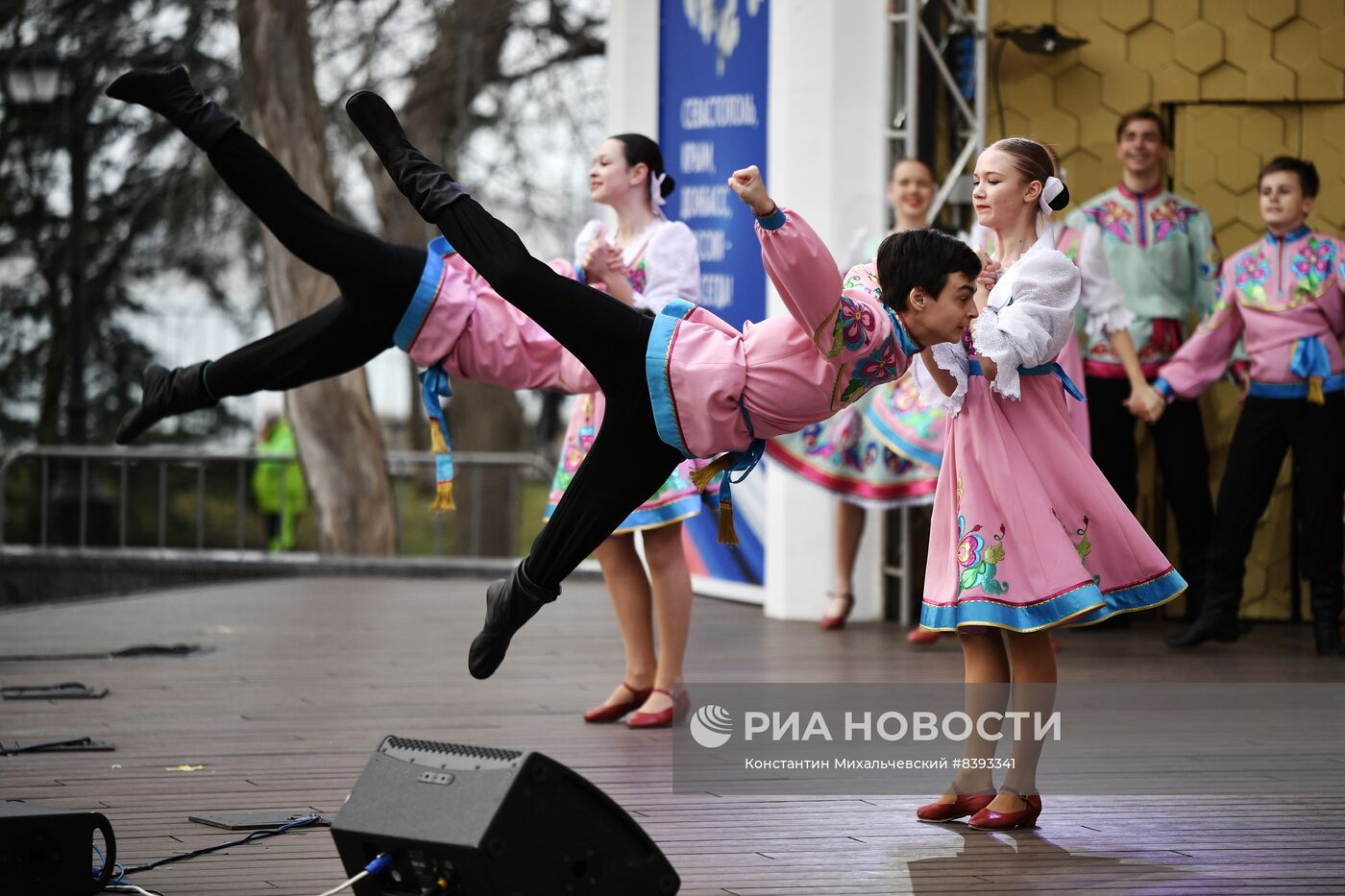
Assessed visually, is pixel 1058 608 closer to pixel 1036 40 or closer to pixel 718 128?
pixel 1036 40

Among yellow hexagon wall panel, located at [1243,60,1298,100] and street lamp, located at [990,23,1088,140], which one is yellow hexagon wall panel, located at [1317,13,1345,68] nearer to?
yellow hexagon wall panel, located at [1243,60,1298,100]

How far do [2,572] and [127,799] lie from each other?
6.53 m

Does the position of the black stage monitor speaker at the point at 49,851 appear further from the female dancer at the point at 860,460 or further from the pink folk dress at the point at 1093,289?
the female dancer at the point at 860,460

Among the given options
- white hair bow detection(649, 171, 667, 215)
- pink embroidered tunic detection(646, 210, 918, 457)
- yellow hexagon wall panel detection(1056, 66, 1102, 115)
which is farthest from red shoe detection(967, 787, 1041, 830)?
yellow hexagon wall panel detection(1056, 66, 1102, 115)

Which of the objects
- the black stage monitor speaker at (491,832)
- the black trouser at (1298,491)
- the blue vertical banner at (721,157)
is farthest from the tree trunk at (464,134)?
the black stage monitor speaker at (491,832)


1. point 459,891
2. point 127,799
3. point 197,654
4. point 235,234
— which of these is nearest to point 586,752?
point 127,799

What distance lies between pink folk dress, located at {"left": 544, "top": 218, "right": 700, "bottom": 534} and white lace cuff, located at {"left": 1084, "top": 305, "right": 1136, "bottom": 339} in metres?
1.92

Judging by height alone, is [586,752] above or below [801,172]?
below

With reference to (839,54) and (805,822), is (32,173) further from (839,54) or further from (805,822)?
(805,822)

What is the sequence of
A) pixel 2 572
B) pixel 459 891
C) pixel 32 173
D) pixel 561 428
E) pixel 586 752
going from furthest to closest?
pixel 561 428 < pixel 32 173 < pixel 2 572 < pixel 586 752 < pixel 459 891

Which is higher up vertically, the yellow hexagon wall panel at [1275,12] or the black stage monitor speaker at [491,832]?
the yellow hexagon wall panel at [1275,12]

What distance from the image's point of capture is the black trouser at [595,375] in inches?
127

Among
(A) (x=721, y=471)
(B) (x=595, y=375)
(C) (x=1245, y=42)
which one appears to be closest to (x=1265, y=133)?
(C) (x=1245, y=42)

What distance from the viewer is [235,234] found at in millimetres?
13883
